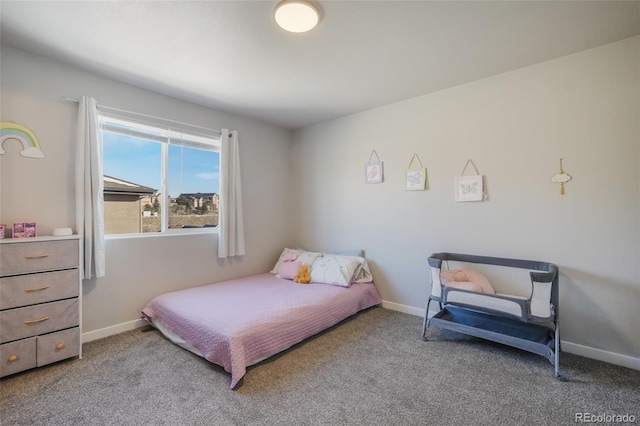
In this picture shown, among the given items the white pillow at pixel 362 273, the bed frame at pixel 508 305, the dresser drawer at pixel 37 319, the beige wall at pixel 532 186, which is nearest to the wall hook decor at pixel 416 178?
the beige wall at pixel 532 186

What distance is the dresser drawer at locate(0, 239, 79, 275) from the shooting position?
→ 196cm

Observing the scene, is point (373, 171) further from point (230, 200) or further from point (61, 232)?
point (61, 232)

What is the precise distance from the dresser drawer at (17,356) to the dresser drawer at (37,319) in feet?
0.15

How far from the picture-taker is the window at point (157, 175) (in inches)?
110

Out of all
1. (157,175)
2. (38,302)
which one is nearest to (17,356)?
(38,302)

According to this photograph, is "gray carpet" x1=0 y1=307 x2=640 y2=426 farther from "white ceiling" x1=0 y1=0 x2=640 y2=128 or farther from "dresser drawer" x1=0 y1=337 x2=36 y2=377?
"white ceiling" x1=0 y1=0 x2=640 y2=128

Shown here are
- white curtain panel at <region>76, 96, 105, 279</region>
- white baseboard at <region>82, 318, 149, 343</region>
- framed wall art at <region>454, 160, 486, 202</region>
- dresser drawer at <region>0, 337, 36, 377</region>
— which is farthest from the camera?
framed wall art at <region>454, 160, 486, 202</region>

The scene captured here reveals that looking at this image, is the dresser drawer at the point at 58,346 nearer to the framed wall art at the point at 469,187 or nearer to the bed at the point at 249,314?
the bed at the point at 249,314

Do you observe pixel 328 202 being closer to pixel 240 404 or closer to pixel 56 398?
pixel 240 404

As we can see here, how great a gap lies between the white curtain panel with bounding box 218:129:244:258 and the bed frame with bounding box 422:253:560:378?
89.3 inches

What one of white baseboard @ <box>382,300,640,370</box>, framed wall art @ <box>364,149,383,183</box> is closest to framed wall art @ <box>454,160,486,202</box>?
framed wall art @ <box>364,149,383,183</box>

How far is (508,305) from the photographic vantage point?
2.17m

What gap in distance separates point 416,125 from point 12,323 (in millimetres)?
3801

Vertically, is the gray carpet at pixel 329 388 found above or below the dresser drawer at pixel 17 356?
below
